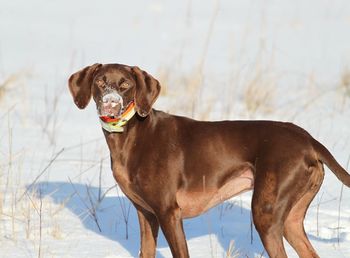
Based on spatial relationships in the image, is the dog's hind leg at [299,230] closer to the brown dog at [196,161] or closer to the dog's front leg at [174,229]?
the brown dog at [196,161]

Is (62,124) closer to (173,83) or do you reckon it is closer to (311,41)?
(173,83)

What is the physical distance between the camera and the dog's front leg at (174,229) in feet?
16.6

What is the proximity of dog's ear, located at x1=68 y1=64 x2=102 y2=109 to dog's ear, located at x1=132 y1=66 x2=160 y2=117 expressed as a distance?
0.85 feet

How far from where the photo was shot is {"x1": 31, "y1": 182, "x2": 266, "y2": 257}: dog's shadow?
6.04 m

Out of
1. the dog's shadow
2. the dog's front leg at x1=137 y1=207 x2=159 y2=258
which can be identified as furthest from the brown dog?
the dog's shadow

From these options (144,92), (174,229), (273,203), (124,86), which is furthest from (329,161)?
(124,86)

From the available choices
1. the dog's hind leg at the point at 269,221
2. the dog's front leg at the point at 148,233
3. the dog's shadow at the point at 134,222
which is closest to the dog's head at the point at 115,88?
the dog's front leg at the point at 148,233

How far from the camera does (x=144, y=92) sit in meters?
5.16

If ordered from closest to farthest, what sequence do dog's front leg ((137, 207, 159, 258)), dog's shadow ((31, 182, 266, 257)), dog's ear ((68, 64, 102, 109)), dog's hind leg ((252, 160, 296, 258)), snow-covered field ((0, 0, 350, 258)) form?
dog's hind leg ((252, 160, 296, 258))
dog's ear ((68, 64, 102, 109))
dog's front leg ((137, 207, 159, 258))
dog's shadow ((31, 182, 266, 257))
snow-covered field ((0, 0, 350, 258))

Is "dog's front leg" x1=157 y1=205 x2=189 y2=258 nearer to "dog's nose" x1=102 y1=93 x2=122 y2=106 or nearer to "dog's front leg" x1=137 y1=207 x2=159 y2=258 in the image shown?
"dog's front leg" x1=137 y1=207 x2=159 y2=258

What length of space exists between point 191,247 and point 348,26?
13759mm

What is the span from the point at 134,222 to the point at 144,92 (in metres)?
1.61

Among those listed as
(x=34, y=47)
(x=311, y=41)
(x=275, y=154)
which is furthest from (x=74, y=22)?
(x=275, y=154)

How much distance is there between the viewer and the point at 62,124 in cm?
979
